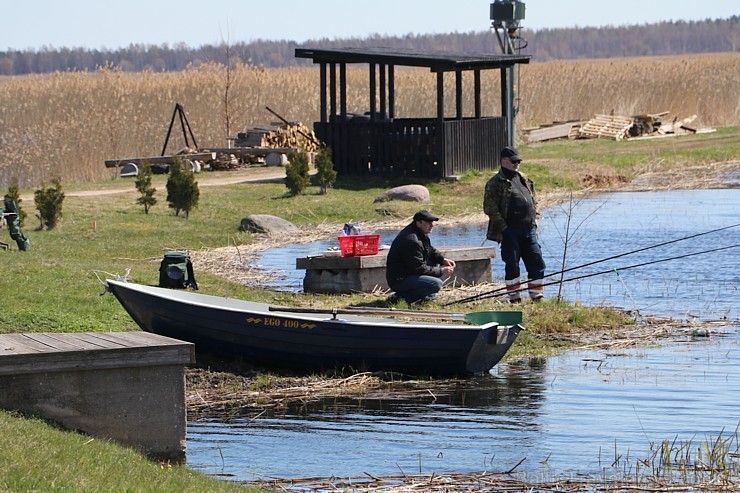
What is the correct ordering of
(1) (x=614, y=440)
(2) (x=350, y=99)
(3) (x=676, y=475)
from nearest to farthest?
1. (3) (x=676, y=475)
2. (1) (x=614, y=440)
3. (2) (x=350, y=99)

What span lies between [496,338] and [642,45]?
19340 cm

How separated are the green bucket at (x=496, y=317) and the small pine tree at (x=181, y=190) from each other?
1202 centimetres

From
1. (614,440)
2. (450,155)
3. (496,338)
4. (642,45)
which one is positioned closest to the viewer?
(614,440)

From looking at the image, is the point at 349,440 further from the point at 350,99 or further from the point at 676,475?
the point at 350,99

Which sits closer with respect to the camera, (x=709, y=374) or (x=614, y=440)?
(x=614, y=440)

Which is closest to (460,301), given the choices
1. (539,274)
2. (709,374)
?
(539,274)

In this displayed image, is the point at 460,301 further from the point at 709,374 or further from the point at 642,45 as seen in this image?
the point at 642,45

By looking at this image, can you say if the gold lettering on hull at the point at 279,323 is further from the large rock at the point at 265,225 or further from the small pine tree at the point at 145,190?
the small pine tree at the point at 145,190

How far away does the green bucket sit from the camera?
12508 mm

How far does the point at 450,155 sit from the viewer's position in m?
29.8

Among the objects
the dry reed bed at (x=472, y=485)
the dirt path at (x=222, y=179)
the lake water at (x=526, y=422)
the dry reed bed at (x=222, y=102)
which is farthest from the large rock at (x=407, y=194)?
the dry reed bed at (x=472, y=485)

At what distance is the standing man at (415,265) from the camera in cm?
1459

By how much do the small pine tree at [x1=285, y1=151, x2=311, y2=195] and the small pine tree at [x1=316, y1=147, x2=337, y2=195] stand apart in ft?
1.42

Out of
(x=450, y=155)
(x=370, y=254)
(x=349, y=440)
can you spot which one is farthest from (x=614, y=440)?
(x=450, y=155)
